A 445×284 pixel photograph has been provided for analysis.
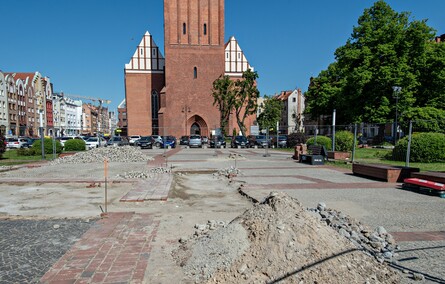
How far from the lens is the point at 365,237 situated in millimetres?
4445

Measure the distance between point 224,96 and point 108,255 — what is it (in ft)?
140

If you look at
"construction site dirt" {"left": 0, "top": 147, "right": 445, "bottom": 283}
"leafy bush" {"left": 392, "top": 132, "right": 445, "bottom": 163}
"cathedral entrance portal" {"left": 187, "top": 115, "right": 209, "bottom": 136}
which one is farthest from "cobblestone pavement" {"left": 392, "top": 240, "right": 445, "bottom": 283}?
"cathedral entrance portal" {"left": 187, "top": 115, "right": 209, "bottom": 136}

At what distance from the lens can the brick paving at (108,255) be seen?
3.61 metres

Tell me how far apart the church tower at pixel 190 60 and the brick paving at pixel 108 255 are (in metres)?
43.4

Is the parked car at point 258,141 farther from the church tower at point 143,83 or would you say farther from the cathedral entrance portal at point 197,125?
the church tower at point 143,83

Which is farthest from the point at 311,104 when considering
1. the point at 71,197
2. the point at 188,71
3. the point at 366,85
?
the point at 71,197

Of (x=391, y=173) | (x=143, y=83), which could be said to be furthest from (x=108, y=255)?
(x=143, y=83)

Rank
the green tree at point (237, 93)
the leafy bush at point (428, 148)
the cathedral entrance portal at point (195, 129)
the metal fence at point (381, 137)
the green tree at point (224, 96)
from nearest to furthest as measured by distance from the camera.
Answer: the metal fence at point (381, 137), the leafy bush at point (428, 148), the green tree at point (237, 93), the green tree at point (224, 96), the cathedral entrance portal at point (195, 129)

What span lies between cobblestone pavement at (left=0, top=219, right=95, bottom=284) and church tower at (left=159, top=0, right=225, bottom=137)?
42875mm

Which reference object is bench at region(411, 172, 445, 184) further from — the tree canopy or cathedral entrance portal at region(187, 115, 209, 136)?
cathedral entrance portal at region(187, 115, 209, 136)

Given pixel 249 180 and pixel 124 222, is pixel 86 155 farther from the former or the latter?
pixel 124 222

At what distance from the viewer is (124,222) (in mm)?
5770

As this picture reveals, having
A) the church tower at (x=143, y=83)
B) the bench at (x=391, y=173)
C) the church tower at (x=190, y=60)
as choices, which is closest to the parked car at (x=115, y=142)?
the church tower at (x=190, y=60)

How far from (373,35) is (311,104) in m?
11.3
